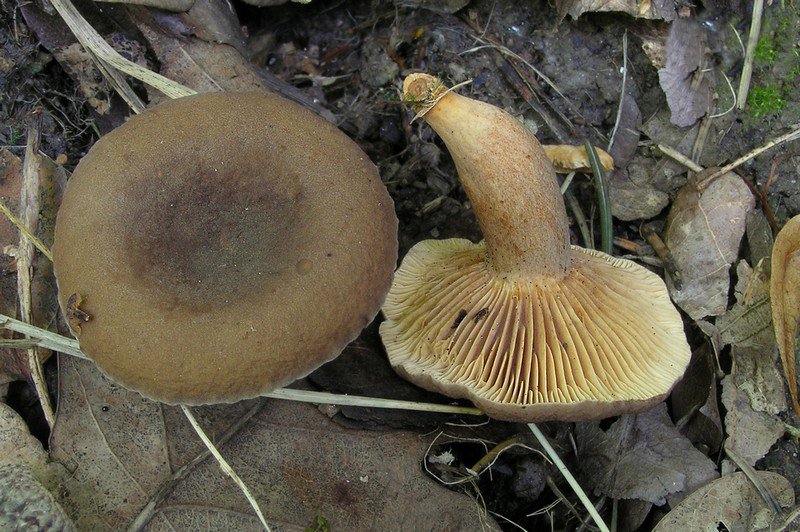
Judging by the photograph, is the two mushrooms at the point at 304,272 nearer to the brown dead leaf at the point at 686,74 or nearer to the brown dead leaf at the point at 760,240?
the brown dead leaf at the point at 760,240

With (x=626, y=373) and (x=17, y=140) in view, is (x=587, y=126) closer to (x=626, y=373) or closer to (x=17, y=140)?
(x=626, y=373)

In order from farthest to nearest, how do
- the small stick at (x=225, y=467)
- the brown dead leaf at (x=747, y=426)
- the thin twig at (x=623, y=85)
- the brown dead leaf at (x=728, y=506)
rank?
the thin twig at (x=623, y=85)
the brown dead leaf at (x=747, y=426)
the brown dead leaf at (x=728, y=506)
the small stick at (x=225, y=467)

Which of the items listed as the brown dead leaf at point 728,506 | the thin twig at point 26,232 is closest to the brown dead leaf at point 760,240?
the brown dead leaf at point 728,506

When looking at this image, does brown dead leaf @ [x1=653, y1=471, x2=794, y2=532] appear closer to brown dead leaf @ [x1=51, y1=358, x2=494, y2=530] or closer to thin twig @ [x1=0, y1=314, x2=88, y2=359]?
brown dead leaf @ [x1=51, y1=358, x2=494, y2=530]

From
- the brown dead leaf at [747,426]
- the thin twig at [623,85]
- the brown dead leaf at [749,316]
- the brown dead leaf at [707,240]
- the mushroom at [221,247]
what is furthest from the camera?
the thin twig at [623,85]

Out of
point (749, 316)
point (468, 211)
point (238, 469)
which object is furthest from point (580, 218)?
point (238, 469)

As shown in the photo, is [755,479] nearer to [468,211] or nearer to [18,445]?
[468,211]
